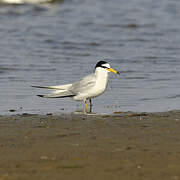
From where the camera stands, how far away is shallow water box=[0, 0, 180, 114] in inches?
319

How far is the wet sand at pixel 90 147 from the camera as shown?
168 inches

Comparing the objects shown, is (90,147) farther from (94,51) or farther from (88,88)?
(94,51)

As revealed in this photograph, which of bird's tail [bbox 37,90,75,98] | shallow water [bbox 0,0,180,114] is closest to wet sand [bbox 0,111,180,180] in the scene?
shallow water [bbox 0,0,180,114]

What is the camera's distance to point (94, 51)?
43.4ft

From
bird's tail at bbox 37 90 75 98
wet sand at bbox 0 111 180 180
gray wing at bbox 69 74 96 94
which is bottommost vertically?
wet sand at bbox 0 111 180 180

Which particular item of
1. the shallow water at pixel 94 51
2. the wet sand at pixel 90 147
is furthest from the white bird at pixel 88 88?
the wet sand at pixel 90 147

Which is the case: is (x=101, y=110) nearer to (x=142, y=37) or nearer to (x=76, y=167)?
(x=76, y=167)

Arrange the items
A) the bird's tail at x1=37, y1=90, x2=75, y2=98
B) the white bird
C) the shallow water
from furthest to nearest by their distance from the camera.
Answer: the shallow water < the bird's tail at x1=37, y1=90, x2=75, y2=98 < the white bird

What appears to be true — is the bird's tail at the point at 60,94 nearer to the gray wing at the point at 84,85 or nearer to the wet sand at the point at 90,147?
the gray wing at the point at 84,85

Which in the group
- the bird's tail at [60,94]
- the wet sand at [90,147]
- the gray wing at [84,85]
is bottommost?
the wet sand at [90,147]

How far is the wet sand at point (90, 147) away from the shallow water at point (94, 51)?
116cm

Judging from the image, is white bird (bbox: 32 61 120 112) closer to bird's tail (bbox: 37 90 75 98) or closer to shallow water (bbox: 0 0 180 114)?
bird's tail (bbox: 37 90 75 98)

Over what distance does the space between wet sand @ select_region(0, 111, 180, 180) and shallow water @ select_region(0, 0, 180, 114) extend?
1157 millimetres

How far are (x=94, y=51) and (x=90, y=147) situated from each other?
8358 mm
